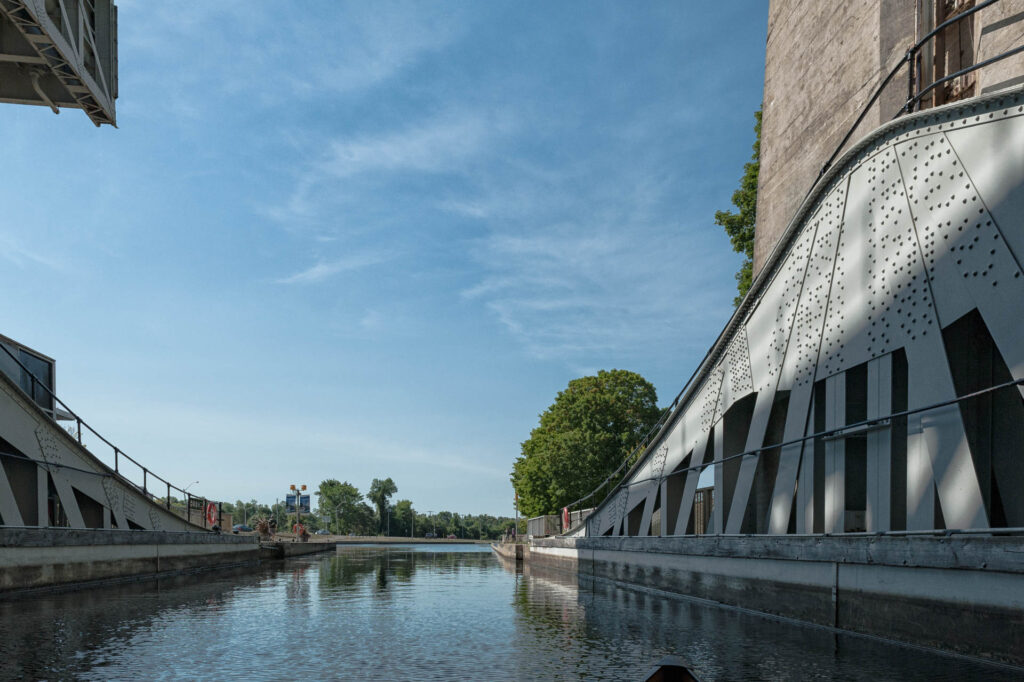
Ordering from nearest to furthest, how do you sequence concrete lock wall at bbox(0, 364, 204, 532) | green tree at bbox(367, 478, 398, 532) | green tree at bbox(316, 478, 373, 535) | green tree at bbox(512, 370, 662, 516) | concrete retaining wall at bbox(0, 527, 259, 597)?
1. concrete retaining wall at bbox(0, 527, 259, 597)
2. concrete lock wall at bbox(0, 364, 204, 532)
3. green tree at bbox(512, 370, 662, 516)
4. green tree at bbox(316, 478, 373, 535)
5. green tree at bbox(367, 478, 398, 532)

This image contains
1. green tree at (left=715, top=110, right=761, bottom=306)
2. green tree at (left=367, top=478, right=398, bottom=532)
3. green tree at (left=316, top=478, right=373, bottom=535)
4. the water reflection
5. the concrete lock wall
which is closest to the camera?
the water reflection

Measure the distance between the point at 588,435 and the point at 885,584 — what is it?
4410 centimetres

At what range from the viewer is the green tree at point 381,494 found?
18875 centimetres

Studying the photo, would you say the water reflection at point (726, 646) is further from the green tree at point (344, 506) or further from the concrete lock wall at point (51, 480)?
the green tree at point (344, 506)

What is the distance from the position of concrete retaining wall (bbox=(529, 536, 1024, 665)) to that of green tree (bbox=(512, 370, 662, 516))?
36.6 metres

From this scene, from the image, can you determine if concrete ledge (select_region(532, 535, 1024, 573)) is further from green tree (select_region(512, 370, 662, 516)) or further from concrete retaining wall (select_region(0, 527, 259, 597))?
green tree (select_region(512, 370, 662, 516))

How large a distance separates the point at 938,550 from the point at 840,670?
5.58ft

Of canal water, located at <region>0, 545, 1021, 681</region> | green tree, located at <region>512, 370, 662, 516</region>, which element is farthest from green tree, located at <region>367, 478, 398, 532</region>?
canal water, located at <region>0, 545, 1021, 681</region>

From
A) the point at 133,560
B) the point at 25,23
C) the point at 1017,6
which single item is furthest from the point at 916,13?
the point at 133,560

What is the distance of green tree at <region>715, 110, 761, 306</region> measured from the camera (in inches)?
1191

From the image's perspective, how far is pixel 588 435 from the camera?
174 feet

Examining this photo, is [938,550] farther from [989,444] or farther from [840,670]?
[989,444]

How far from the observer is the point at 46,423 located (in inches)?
777

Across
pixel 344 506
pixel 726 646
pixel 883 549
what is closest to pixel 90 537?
pixel 726 646
